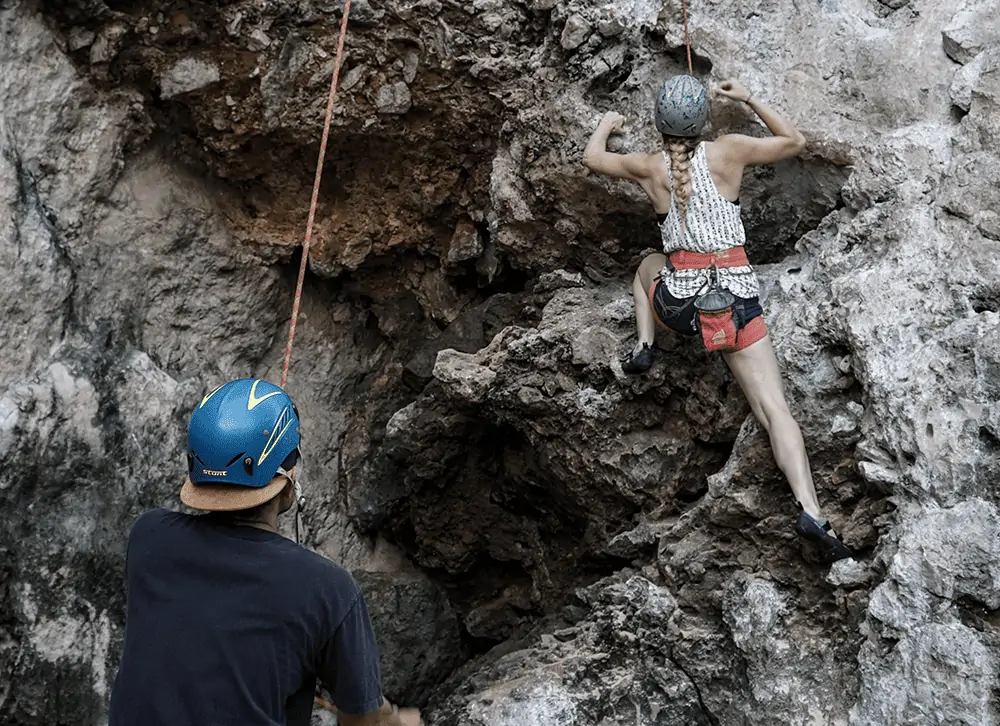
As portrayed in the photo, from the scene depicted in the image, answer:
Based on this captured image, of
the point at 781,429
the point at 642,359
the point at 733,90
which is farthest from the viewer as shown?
the point at 642,359

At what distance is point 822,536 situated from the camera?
3471 mm

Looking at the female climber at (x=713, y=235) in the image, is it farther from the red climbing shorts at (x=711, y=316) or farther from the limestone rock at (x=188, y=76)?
the limestone rock at (x=188, y=76)

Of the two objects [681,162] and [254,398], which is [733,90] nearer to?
[681,162]

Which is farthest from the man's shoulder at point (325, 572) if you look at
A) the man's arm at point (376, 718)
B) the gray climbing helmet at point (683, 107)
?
the gray climbing helmet at point (683, 107)

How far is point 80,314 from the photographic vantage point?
479 centimetres

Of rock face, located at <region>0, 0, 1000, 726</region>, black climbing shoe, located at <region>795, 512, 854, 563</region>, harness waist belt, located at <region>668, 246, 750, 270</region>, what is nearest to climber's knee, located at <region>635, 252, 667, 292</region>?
harness waist belt, located at <region>668, 246, 750, 270</region>

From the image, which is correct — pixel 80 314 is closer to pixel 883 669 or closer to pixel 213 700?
pixel 213 700

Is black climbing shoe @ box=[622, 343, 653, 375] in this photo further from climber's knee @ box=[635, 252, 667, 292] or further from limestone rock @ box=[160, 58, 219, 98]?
limestone rock @ box=[160, 58, 219, 98]

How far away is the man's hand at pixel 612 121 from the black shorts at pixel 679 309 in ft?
2.15

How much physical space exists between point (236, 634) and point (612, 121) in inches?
109

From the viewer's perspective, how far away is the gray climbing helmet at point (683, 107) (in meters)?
→ 3.73

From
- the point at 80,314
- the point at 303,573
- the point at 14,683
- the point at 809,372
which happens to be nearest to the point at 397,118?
the point at 80,314

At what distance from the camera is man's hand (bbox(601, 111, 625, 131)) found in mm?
4160

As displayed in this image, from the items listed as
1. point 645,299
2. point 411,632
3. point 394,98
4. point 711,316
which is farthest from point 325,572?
point 394,98
